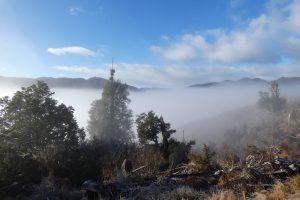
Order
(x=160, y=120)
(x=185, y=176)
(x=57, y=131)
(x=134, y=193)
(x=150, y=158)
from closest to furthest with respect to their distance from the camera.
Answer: (x=134, y=193) → (x=185, y=176) → (x=150, y=158) → (x=160, y=120) → (x=57, y=131)

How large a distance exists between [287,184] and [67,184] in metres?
8.34

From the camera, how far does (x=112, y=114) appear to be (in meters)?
62.1

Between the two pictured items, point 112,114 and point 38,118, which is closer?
point 38,118

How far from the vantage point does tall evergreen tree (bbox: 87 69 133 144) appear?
2379 inches

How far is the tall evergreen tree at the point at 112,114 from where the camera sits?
198 feet

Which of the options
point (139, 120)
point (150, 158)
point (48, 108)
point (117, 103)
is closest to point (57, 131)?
point (48, 108)

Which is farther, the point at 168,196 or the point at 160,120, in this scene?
the point at 160,120

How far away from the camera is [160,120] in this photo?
26906 millimetres

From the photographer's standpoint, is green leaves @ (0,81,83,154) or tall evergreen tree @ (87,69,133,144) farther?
tall evergreen tree @ (87,69,133,144)

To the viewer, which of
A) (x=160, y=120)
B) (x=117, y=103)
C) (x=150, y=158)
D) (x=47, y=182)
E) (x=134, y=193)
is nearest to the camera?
(x=134, y=193)

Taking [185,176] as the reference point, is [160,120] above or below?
above

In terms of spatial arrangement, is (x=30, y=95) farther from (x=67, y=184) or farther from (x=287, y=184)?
(x=287, y=184)

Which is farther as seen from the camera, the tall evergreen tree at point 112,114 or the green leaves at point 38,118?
the tall evergreen tree at point 112,114

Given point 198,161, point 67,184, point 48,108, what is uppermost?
point 48,108
